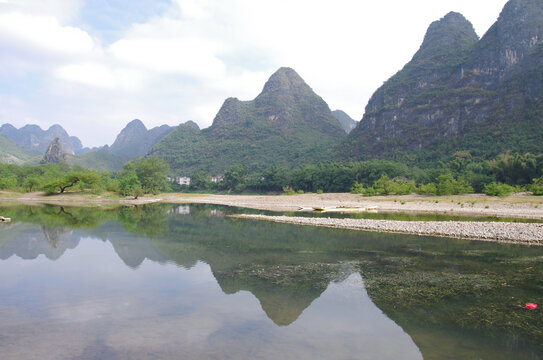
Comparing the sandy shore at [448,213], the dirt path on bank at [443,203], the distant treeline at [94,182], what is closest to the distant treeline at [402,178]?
the dirt path on bank at [443,203]

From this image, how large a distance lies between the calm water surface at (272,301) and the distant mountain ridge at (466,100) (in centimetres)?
6983

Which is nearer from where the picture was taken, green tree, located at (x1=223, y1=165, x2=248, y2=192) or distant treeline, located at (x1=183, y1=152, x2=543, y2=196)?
distant treeline, located at (x1=183, y1=152, x2=543, y2=196)

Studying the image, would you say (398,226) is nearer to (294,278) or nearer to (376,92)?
(294,278)

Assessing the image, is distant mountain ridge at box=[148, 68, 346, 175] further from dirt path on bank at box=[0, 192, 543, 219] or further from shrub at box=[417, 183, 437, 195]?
dirt path on bank at box=[0, 192, 543, 219]

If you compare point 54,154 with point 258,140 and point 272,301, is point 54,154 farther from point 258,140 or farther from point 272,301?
point 272,301

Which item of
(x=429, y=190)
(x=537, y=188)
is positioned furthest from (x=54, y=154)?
(x=537, y=188)

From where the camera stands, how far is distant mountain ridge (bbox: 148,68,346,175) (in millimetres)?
149000

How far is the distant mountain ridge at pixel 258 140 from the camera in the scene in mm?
149000

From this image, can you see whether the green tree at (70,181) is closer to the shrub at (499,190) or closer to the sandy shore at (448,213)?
the sandy shore at (448,213)

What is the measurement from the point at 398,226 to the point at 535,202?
21.2m

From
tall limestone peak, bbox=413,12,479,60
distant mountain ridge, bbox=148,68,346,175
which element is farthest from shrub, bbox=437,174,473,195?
tall limestone peak, bbox=413,12,479,60

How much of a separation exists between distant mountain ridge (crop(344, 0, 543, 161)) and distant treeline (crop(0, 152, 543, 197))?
553 inches

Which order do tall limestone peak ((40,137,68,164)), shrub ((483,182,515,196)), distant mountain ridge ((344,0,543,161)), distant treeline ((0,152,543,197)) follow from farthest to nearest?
1. tall limestone peak ((40,137,68,164))
2. distant mountain ridge ((344,0,543,161))
3. distant treeline ((0,152,543,197))
4. shrub ((483,182,515,196))

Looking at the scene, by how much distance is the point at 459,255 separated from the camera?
45.0 feet
